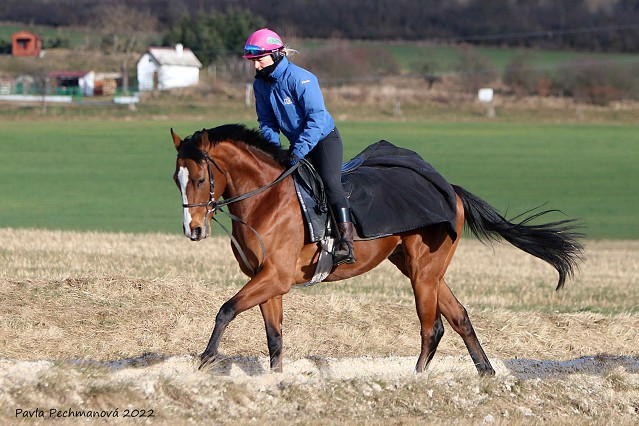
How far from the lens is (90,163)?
138ft

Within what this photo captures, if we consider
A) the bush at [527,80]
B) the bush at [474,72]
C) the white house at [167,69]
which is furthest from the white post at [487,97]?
the white house at [167,69]

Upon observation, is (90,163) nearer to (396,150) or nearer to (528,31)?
(396,150)

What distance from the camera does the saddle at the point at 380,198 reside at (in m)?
8.79

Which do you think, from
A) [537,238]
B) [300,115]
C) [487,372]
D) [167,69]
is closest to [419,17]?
[167,69]

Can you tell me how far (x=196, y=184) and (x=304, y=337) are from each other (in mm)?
3595

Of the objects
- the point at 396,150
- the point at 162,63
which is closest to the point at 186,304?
the point at 396,150

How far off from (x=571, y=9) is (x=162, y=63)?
36637 millimetres

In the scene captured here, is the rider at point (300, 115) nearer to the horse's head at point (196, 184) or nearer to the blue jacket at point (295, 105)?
the blue jacket at point (295, 105)

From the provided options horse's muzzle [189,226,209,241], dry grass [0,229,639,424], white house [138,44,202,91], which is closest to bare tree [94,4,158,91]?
white house [138,44,202,91]

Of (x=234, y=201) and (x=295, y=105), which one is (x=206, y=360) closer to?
(x=234, y=201)

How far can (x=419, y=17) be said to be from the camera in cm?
10481

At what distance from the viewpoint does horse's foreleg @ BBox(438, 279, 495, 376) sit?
9.74 meters

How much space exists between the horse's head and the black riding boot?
107cm

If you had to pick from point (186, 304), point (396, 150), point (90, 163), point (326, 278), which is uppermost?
point (396, 150)
